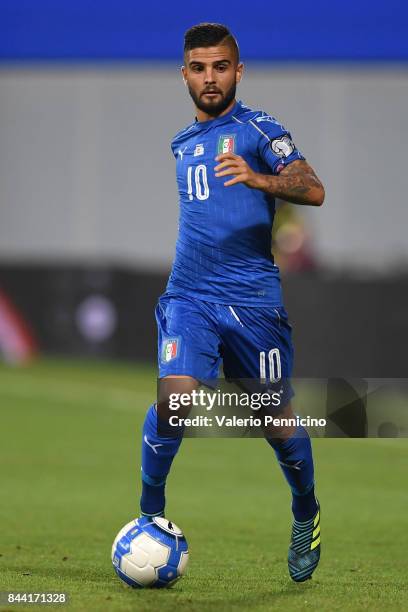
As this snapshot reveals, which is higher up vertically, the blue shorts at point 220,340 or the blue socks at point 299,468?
the blue shorts at point 220,340

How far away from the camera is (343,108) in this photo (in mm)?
23328

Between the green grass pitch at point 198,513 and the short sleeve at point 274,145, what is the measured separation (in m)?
1.64

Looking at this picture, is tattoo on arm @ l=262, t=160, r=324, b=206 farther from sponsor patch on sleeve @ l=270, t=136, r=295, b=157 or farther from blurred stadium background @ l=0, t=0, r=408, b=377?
blurred stadium background @ l=0, t=0, r=408, b=377

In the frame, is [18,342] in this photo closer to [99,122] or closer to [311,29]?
[99,122]

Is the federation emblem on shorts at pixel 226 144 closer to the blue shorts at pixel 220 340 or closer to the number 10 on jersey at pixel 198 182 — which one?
the number 10 on jersey at pixel 198 182

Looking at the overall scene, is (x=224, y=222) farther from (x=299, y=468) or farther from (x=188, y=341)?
(x=299, y=468)

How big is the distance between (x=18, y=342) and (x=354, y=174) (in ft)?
23.8

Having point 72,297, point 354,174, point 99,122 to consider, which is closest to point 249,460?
point 72,297

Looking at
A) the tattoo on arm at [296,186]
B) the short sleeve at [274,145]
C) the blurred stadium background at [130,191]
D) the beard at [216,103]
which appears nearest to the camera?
the tattoo on arm at [296,186]

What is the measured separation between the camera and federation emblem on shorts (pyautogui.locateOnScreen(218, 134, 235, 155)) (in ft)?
16.8

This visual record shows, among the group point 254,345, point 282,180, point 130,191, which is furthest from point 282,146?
point 130,191

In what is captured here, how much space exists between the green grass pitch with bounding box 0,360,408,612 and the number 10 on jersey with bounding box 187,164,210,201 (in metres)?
1.55

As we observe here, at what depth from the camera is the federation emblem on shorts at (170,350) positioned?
507 centimetres

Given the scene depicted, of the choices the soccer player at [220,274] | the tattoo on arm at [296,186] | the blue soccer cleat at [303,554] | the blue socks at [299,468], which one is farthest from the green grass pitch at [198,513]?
the tattoo on arm at [296,186]
